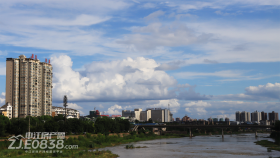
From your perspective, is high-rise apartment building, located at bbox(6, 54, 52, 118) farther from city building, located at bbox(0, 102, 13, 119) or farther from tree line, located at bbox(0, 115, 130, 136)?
tree line, located at bbox(0, 115, 130, 136)

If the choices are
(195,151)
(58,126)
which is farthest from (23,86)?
(195,151)

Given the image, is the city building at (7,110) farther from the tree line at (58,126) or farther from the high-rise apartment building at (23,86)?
the tree line at (58,126)

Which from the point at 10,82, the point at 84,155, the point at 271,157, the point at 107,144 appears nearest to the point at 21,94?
the point at 10,82

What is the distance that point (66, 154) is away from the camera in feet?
201

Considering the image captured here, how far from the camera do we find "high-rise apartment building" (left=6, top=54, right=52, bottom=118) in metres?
154

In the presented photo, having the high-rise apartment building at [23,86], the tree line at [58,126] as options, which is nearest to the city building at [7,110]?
the high-rise apartment building at [23,86]

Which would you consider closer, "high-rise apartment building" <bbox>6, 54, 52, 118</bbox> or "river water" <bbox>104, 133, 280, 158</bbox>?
"river water" <bbox>104, 133, 280, 158</bbox>

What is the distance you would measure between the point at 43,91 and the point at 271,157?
449 ft

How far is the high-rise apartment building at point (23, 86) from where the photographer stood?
504 feet

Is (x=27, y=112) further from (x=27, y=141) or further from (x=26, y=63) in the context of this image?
(x=27, y=141)

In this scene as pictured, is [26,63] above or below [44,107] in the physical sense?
above

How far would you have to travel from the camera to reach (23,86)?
155 m

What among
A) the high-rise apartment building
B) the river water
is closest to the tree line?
the high-rise apartment building

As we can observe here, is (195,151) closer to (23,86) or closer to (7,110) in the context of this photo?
(23,86)
